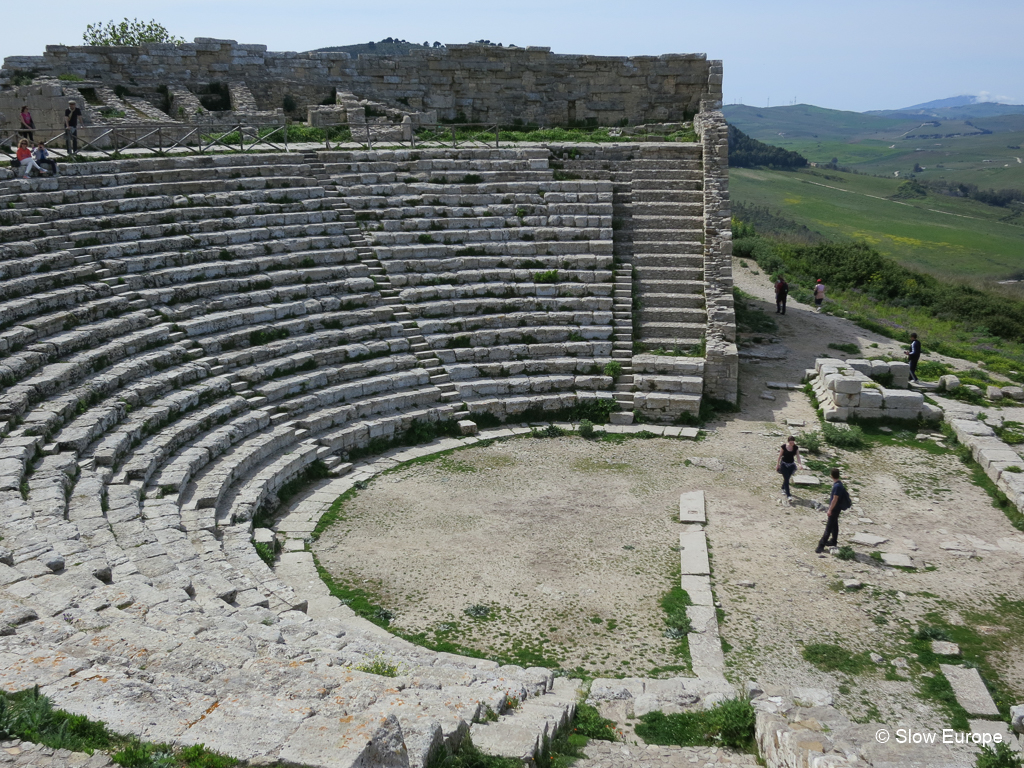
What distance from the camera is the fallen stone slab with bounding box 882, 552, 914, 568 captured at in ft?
35.3

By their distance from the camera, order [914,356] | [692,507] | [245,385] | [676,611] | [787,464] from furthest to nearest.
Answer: [914,356]
[245,385]
[787,464]
[692,507]
[676,611]

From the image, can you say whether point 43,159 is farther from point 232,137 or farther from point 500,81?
point 500,81

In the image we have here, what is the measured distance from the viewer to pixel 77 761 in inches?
176

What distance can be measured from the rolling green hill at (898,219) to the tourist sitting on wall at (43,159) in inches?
1360

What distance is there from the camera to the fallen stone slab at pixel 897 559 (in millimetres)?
10758

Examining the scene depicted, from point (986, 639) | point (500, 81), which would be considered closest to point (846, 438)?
point (986, 639)

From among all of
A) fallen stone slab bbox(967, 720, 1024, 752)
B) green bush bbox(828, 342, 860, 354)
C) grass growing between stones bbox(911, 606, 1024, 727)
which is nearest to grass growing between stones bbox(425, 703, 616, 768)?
fallen stone slab bbox(967, 720, 1024, 752)

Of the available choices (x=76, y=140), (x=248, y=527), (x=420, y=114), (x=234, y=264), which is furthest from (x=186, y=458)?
(x=420, y=114)

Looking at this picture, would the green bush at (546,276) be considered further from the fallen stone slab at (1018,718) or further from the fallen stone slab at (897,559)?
the fallen stone slab at (1018,718)

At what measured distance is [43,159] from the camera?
1527 cm

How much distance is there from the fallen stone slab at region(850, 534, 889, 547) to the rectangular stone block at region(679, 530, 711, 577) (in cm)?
201

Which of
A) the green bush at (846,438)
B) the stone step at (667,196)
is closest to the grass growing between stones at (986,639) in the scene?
the green bush at (846,438)

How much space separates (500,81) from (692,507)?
1555 centimetres

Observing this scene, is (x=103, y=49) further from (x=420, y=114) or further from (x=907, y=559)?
(x=907, y=559)
